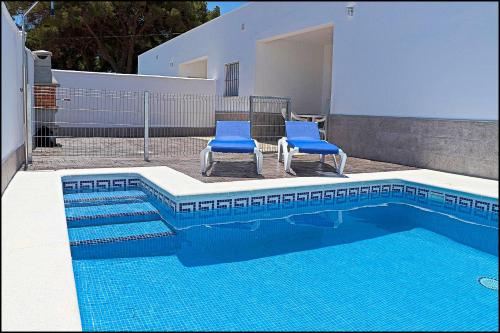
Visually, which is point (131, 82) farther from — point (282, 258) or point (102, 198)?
point (282, 258)

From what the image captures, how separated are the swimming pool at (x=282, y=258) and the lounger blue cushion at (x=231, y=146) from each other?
1.34 metres

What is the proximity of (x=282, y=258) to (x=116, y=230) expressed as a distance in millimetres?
1919

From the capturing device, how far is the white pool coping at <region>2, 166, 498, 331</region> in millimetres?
2264

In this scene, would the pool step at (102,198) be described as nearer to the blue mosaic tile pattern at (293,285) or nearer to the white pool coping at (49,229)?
the white pool coping at (49,229)

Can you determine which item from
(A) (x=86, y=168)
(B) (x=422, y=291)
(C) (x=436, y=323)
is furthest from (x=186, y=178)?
(C) (x=436, y=323)

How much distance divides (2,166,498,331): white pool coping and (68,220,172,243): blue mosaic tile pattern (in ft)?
1.00

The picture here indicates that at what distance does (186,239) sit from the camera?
15.6 ft

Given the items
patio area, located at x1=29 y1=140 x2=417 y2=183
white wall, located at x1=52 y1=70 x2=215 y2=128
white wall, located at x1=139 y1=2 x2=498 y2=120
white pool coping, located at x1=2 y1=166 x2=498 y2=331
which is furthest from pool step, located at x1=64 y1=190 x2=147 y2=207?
white wall, located at x1=52 y1=70 x2=215 y2=128

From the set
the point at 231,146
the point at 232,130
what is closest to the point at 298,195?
the point at 231,146

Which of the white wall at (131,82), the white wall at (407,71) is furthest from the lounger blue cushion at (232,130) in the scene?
the white wall at (131,82)

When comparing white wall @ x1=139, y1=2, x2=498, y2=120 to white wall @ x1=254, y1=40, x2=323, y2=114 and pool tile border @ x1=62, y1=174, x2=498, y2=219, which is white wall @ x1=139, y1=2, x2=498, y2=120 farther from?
white wall @ x1=254, y1=40, x2=323, y2=114

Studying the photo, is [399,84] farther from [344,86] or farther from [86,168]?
[86,168]

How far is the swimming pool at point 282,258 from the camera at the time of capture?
290 centimetres

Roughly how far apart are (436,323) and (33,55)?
397 inches
